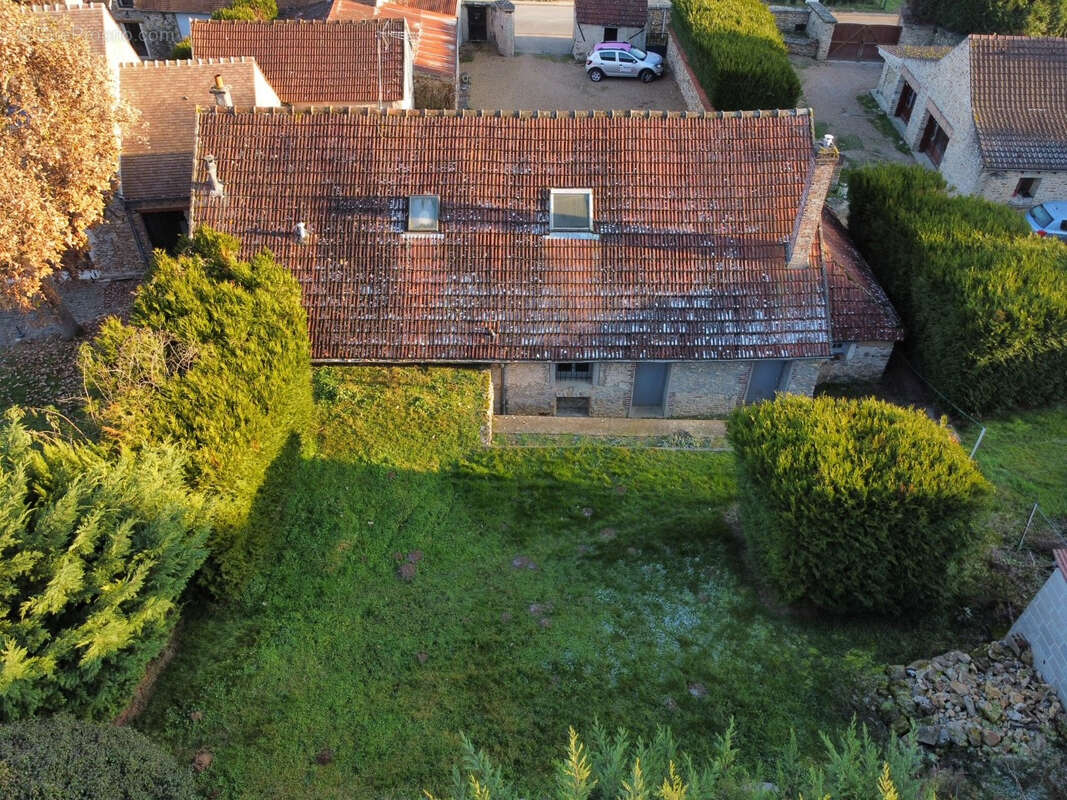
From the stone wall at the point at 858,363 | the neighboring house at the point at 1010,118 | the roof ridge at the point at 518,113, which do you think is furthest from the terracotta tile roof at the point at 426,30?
the neighboring house at the point at 1010,118

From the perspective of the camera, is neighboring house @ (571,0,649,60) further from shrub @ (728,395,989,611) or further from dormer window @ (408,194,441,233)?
shrub @ (728,395,989,611)

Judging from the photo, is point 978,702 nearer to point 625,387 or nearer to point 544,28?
point 625,387

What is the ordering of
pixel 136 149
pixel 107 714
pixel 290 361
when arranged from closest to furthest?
pixel 107 714, pixel 290 361, pixel 136 149

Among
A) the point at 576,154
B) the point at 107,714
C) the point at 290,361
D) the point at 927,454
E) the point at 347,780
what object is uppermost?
the point at 576,154

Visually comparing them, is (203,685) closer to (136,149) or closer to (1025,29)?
(136,149)

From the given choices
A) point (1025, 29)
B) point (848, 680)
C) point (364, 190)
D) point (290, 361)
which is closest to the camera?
point (848, 680)

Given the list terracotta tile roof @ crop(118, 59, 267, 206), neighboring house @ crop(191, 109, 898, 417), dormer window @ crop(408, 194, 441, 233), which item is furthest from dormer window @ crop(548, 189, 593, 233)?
terracotta tile roof @ crop(118, 59, 267, 206)

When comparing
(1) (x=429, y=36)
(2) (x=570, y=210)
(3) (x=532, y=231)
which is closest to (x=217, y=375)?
(3) (x=532, y=231)

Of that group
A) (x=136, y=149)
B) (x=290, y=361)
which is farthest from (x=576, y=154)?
(x=136, y=149)
